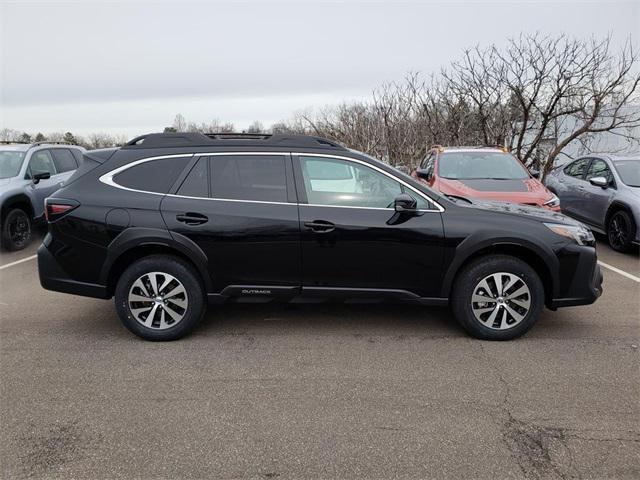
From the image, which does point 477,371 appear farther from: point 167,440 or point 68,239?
point 68,239

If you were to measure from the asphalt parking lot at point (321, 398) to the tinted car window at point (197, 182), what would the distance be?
1309mm

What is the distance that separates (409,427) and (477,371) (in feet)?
3.25

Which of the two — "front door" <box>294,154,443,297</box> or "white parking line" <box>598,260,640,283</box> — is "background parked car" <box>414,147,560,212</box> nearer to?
"white parking line" <box>598,260,640,283</box>

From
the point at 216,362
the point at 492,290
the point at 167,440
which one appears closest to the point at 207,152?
the point at 216,362

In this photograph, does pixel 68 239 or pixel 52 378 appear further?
pixel 68 239

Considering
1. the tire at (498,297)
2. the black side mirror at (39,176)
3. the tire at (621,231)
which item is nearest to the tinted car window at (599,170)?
the tire at (621,231)

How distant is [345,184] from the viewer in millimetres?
4344

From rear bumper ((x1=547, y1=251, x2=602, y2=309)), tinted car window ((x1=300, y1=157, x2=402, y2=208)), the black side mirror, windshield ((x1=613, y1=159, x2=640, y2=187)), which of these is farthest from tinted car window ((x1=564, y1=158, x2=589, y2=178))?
the black side mirror

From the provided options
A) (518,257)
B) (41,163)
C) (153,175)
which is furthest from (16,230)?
(518,257)

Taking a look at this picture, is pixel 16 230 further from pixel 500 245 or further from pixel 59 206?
pixel 500 245

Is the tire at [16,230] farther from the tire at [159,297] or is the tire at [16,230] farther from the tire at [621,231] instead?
the tire at [621,231]

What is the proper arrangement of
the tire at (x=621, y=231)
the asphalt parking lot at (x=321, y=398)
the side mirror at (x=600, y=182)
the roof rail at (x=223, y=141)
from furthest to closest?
the side mirror at (x=600, y=182), the tire at (x=621, y=231), the roof rail at (x=223, y=141), the asphalt parking lot at (x=321, y=398)

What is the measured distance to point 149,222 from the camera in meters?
4.19

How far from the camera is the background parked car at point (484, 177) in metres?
7.02
